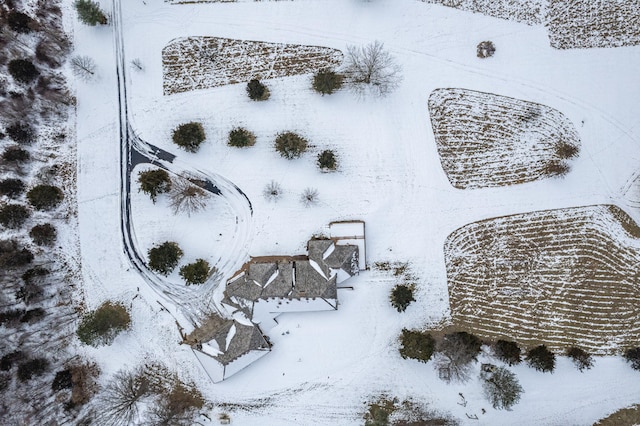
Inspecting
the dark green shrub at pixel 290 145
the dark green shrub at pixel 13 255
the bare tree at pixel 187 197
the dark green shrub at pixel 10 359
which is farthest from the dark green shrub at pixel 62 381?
the dark green shrub at pixel 290 145

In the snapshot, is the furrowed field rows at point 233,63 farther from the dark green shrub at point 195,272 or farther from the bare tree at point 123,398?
the bare tree at point 123,398

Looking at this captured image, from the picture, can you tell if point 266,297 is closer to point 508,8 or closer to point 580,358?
point 580,358

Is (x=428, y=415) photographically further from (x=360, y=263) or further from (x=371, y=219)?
(x=371, y=219)

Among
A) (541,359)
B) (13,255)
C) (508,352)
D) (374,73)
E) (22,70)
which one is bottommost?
(541,359)

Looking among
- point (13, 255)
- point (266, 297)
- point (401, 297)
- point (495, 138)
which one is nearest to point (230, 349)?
point (266, 297)

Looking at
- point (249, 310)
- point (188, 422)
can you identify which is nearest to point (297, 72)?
point (249, 310)

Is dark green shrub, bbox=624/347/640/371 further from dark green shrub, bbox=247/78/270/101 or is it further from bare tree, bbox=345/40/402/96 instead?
dark green shrub, bbox=247/78/270/101
